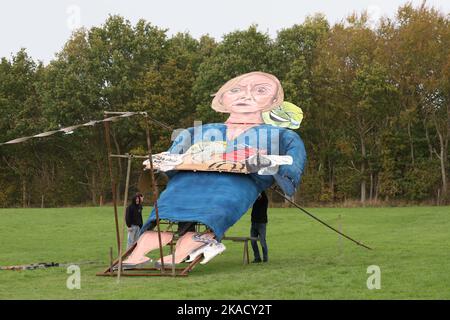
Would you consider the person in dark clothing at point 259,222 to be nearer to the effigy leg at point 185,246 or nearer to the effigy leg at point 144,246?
the effigy leg at point 185,246

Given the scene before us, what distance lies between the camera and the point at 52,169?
58.0 meters

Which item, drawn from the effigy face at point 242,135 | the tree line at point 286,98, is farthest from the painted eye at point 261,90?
the tree line at point 286,98

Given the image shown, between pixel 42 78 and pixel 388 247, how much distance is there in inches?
1443

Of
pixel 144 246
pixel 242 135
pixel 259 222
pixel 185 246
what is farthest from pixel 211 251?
pixel 242 135

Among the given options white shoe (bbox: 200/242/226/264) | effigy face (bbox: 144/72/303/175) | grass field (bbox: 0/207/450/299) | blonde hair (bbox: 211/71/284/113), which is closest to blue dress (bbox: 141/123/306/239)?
effigy face (bbox: 144/72/303/175)

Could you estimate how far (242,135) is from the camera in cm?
2155

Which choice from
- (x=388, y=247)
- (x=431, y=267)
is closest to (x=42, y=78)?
(x=388, y=247)

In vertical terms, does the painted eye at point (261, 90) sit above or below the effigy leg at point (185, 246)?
above

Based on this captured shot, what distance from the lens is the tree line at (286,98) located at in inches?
1951

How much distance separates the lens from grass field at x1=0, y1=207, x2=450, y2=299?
47.4ft

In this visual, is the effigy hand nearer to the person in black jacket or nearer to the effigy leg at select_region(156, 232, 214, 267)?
the effigy leg at select_region(156, 232, 214, 267)

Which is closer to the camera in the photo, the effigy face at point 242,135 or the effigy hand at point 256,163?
the effigy hand at point 256,163

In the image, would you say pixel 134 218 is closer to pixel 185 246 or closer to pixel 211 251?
pixel 185 246

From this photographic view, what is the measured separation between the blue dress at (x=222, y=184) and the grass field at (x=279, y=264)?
1.21 m
